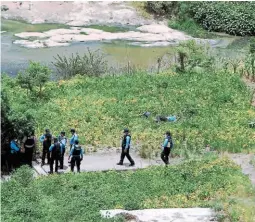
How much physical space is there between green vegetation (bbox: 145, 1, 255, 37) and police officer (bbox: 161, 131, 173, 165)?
67.6 ft

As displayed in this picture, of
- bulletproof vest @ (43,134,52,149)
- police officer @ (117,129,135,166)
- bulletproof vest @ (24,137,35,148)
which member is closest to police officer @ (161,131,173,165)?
police officer @ (117,129,135,166)

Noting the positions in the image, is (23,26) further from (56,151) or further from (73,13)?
(56,151)

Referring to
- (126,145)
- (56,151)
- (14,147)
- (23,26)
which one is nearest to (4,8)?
(23,26)

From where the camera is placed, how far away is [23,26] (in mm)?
42500

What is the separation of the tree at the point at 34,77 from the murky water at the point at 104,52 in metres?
6.32

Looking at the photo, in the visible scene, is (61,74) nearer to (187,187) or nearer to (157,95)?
(157,95)

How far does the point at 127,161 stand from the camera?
23766mm

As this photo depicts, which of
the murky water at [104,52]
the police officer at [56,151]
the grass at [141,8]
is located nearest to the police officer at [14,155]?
the police officer at [56,151]

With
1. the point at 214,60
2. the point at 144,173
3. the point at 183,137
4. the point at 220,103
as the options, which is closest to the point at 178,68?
the point at 214,60

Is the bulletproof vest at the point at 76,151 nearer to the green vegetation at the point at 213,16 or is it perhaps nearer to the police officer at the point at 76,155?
the police officer at the point at 76,155

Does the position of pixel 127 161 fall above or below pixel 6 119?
below

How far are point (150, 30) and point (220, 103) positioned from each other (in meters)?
14.9

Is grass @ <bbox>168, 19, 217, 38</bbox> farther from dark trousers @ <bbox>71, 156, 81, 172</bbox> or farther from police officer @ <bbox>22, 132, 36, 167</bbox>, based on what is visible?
dark trousers @ <bbox>71, 156, 81, 172</bbox>

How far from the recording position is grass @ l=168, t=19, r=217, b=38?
42.9 metres
